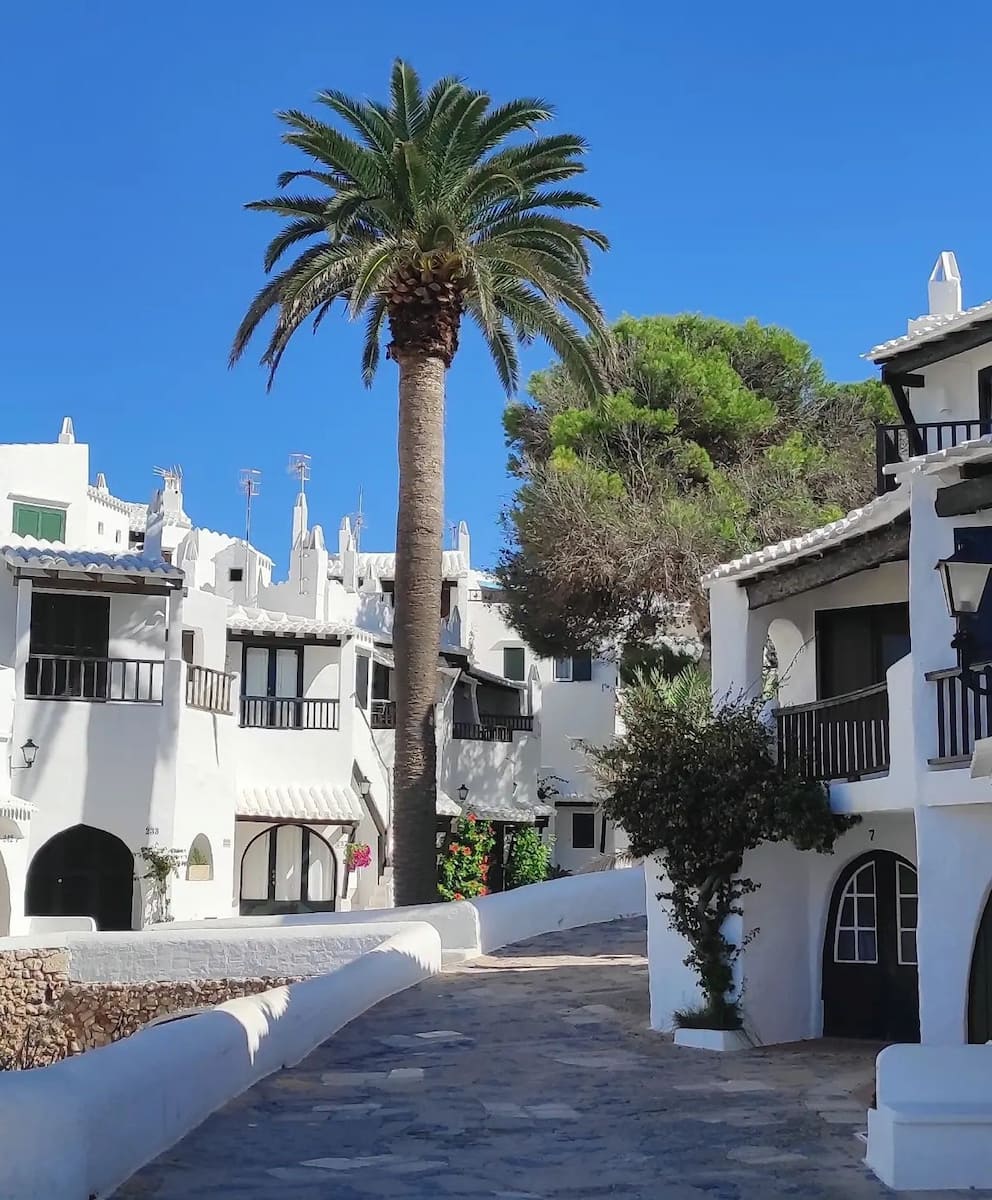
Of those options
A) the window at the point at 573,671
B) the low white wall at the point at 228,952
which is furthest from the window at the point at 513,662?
the low white wall at the point at 228,952

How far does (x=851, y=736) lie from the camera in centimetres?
1656

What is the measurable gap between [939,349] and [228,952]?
13214mm

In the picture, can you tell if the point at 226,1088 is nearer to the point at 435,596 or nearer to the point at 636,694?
the point at 636,694

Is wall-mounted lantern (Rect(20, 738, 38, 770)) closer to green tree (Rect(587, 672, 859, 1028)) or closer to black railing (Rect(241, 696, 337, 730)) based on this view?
black railing (Rect(241, 696, 337, 730))

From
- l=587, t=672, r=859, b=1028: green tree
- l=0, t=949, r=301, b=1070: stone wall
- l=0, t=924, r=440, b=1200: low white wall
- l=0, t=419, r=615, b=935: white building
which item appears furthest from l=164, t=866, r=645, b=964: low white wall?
l=0, t=924, r=440, b=1200: low white wall

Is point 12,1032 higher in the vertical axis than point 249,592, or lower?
lower

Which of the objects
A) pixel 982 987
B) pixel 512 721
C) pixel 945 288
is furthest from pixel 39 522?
pixel 982 987

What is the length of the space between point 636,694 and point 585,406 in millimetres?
17563

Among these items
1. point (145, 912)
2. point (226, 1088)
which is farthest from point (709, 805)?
point (145, 912)

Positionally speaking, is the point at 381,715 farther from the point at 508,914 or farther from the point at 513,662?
the point at 508,914

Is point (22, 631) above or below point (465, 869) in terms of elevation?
above

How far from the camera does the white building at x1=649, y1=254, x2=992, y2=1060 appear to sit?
13812mm

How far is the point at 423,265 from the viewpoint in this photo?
24.9 m

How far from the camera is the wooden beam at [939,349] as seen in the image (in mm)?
19359
